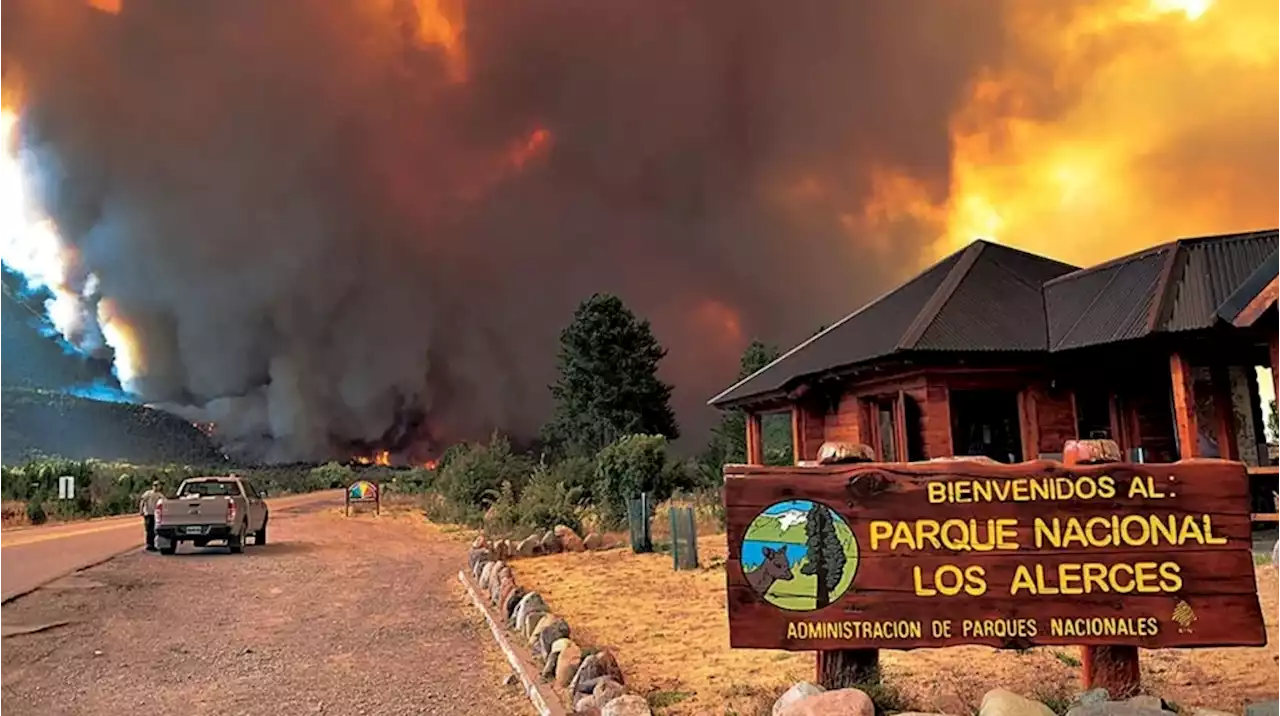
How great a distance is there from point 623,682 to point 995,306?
39.0 feet

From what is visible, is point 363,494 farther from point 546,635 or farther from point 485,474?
point 546,635

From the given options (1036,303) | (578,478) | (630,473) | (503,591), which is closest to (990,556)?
(503,591)

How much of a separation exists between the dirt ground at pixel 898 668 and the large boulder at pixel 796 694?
0.93 ft

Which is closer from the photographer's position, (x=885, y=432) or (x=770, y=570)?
(x=770, y=570)

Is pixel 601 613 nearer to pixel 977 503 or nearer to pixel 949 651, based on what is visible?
pixel 949 651

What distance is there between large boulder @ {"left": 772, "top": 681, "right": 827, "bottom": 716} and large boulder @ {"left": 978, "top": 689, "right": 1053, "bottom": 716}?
98cm

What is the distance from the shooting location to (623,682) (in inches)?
256

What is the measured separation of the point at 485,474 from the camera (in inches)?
1211

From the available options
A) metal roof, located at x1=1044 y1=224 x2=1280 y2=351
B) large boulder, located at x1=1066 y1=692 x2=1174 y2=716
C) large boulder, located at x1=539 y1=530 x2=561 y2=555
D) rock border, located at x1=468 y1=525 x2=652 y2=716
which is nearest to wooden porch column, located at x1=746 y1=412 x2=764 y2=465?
large boulder, located at x1=539 y1=530 x2=561 y2=555

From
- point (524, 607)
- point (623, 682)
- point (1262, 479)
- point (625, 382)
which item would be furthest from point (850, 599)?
point (625, 382)

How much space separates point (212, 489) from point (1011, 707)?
2090 centimetres

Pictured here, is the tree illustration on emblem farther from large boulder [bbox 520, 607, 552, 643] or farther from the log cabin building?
the log cabin building

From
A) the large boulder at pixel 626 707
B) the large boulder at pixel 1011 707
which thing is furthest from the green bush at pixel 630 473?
the large boulder at pixel 1011 707

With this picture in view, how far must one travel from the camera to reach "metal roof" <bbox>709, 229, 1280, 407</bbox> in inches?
490
